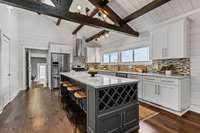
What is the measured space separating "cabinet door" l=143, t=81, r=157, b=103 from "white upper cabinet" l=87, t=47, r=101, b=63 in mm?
4299

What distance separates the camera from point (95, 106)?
1.91m

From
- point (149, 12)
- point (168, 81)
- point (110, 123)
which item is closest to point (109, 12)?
point (149, 12)

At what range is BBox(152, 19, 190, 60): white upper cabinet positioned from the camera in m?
3.23

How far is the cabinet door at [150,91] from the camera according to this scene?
362cm

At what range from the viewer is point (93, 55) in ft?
25.3

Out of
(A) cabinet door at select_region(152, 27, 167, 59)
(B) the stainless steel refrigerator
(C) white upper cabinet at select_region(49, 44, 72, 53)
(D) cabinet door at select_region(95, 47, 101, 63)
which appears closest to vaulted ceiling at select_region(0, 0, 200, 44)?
(A) cabinet door at select_region(152, 27, 167, 59)

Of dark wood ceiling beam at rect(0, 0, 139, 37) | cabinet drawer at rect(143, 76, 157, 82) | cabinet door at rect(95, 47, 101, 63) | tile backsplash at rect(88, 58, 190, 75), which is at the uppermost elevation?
dark wood ceiling beam at rect(0, 0, 139, 37)

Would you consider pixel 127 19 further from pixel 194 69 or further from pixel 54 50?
pixel 54 50

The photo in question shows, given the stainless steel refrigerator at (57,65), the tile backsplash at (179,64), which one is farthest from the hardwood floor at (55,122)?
the stainless steel refrigerator at (57,65)

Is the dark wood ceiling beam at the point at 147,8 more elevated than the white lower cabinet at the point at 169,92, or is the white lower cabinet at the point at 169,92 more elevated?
the dark wood ceiling beam at the point at 147,8

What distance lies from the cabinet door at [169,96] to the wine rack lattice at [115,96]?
1328 millimetres

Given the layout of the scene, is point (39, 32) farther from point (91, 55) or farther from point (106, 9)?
point (106, 9)

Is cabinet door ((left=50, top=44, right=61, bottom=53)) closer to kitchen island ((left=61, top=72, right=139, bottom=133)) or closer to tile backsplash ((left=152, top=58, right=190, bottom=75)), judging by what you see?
kitchen island ((left=61, top=72, right=139, bottom=133))

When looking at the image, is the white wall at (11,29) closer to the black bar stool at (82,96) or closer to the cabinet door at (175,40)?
the black bar stool at (82,96)
